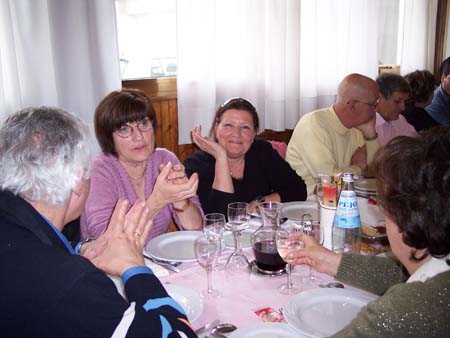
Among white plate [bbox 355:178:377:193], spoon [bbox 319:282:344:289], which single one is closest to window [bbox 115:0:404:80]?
white plate [bbox 355:178:377:193]

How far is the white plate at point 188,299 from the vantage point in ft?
3.64

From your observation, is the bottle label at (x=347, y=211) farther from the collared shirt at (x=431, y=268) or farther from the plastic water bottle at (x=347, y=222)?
the collared shirt at (x=431, y=268)

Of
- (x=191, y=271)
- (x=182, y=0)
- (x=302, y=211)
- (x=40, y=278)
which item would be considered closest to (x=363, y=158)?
(x=302, y=211)

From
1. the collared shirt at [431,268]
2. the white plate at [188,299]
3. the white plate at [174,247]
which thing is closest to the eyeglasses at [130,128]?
the white plate at [174,247]

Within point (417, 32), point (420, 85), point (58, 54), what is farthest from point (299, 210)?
point (417, 32)

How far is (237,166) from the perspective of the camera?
236 cm

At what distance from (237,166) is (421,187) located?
60.8 inches

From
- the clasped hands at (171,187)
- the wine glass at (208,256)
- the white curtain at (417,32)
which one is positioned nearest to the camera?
the wine glass at (208,256)

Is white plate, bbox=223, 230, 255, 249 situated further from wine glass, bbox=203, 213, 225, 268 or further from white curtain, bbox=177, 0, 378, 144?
white curtain, bbox=177, 0, 378, 144

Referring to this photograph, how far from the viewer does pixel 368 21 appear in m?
4.28

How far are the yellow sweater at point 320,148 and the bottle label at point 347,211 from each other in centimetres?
125

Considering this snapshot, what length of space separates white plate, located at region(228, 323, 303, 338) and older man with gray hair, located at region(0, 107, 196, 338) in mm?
143

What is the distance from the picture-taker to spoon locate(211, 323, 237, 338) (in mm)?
1029

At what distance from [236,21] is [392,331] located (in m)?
2.82
